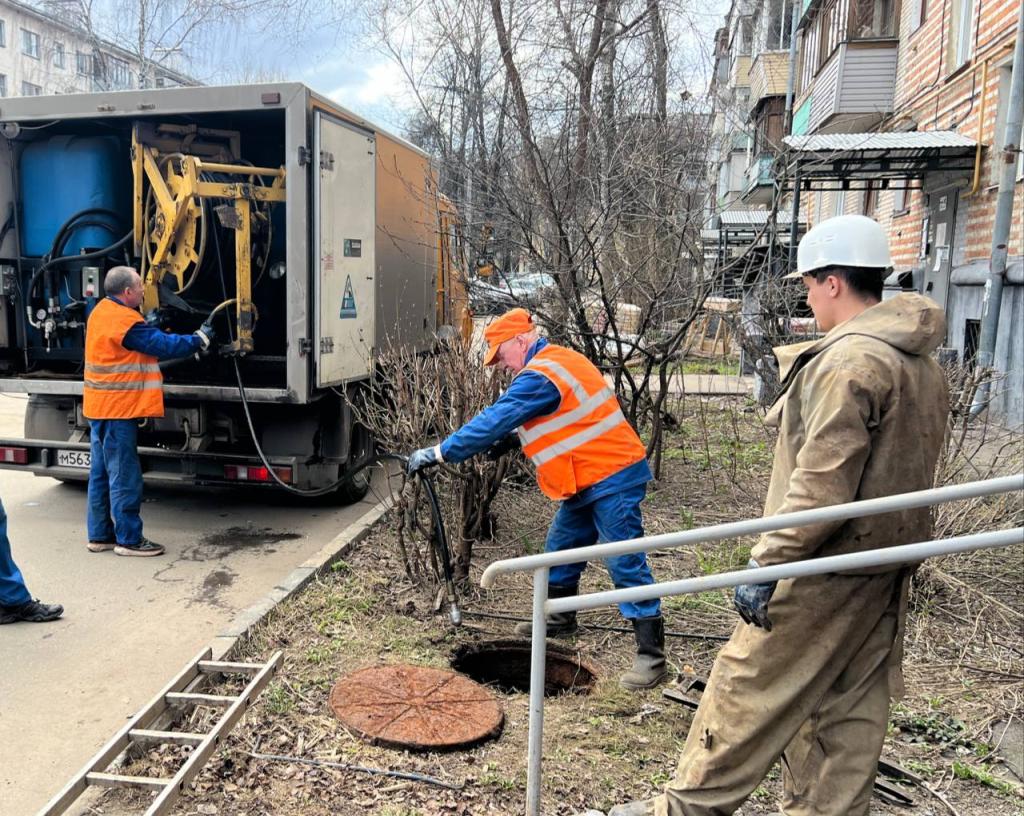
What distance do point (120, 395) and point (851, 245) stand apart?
15.0 feet

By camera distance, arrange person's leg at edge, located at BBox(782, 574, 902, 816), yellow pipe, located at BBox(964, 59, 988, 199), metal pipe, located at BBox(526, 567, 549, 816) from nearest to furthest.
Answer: person's leg at edge, located at BBox(782, 574, 902, 816) → metal pipe, located at BBox(526, 567, 549, 816) → yellow pipe, located at BBox(964, 59, 988, 199)

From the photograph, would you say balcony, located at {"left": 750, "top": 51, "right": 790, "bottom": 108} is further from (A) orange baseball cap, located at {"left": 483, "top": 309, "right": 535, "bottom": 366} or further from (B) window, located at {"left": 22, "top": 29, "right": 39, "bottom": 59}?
(B) window, located at {"left": 22, "top": 29, "right": 39, "bottom": 59}

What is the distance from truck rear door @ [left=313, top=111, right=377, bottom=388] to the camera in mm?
5707

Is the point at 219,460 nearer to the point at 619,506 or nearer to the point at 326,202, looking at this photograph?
the point at 326,202

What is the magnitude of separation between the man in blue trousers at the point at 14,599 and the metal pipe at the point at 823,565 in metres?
3.14

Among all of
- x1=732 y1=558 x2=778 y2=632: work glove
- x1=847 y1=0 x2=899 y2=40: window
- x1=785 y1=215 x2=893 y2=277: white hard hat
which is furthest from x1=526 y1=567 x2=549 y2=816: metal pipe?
x1=847 y1=0 x2=899 y2=40: window

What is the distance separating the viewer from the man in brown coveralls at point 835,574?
7.30 ft

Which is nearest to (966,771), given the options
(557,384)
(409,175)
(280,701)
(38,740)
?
(557,384)

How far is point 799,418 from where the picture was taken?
2.37 metres

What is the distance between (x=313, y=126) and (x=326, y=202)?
476 millimetres

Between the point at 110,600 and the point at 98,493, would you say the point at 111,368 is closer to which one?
the point at 98,493

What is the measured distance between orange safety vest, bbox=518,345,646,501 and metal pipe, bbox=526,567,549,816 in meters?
1.37

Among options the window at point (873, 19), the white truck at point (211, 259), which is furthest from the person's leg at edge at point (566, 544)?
the window at point (873, 19)

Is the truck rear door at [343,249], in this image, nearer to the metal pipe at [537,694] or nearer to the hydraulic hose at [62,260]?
the hydraulic hose at [62,260]
